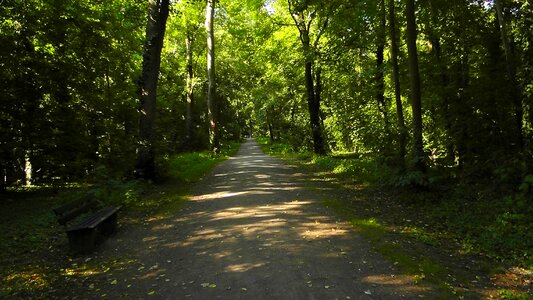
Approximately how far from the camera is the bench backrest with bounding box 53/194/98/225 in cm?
703

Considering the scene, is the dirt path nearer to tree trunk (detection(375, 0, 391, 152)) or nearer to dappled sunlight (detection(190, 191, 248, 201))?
dappled sunlight (detection(190, 191, 248, 201))

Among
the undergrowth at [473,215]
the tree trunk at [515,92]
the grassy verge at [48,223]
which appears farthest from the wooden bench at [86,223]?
the tree trunk at [515,92]

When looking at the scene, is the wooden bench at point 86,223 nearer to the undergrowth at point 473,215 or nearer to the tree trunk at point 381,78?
the undergrowth at point 473,215

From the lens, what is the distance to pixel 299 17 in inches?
810

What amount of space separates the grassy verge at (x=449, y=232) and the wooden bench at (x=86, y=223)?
180 inches

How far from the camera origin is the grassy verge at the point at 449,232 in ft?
16.4

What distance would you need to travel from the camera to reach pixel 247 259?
5.75 m

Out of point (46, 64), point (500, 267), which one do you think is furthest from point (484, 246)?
point (46, 64)

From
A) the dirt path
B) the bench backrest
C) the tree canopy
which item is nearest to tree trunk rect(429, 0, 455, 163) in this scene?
the tree canopy

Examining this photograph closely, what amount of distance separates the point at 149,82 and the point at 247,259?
8.24m

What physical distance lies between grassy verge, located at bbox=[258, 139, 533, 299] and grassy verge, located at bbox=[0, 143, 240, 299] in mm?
4266

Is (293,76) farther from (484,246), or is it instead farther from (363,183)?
(484,246)

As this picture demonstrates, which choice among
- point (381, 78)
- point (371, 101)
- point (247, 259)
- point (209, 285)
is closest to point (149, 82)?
point (247, 259)

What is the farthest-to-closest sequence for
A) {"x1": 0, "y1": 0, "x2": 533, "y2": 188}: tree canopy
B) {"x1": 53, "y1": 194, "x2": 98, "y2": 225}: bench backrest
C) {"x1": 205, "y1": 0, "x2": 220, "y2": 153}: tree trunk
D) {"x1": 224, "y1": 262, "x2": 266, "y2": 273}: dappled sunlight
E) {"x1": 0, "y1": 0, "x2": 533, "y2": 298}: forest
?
{"x1": 205, "y1": 0, "x2": 220, "y2": 153}: tree trunk
{"x1": 0, "y1": 0, "x2": 533, "y2": 188}: tree canopy
{"x1": 0, "y1": 0, "x2": 533, "y2": 298}: forest
{"x1": 53, "y1": 194, "x2": 98, "y2": 225}: bench backrest
{"x1": 224, "y1": 262, "x2": 266, "y2": 273}: dappled sunlight
